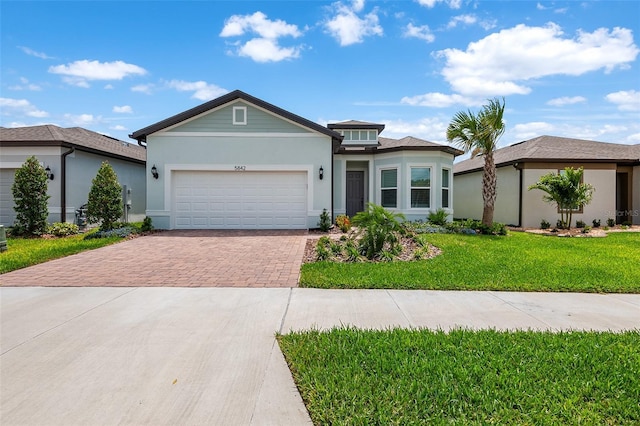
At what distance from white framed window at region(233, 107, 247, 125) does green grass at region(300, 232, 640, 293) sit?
7.96m

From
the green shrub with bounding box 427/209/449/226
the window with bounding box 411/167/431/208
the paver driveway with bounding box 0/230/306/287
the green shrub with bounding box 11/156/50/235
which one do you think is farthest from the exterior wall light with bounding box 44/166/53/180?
the green shrub with bounding box 427/209/449/226

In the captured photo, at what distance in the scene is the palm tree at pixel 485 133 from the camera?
12.0 metres

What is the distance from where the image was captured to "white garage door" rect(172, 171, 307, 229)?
13328 millimetres

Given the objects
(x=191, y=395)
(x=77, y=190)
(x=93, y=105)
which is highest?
(x=93, y=105)

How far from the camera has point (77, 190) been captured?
14047mm

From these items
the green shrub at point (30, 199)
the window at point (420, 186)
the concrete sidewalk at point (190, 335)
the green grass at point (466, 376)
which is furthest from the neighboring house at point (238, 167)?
the green grass at point (466, 376)

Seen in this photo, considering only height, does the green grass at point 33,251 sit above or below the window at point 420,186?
below

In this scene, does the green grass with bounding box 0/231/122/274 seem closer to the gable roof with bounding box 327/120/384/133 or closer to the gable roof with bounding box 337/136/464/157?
the gable roof with bounding box 337/136/464/157

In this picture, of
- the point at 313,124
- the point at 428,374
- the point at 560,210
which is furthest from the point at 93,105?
the point at 560,210

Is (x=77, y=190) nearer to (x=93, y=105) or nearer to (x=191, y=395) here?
(x=93, y=105)

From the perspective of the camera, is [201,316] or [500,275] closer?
[201,316]

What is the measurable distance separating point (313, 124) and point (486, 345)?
10775 millimetres

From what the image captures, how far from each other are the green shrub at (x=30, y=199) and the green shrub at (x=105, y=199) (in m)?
1.46

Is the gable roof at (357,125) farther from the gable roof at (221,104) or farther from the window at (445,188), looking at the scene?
the gable roof at (221,104)
